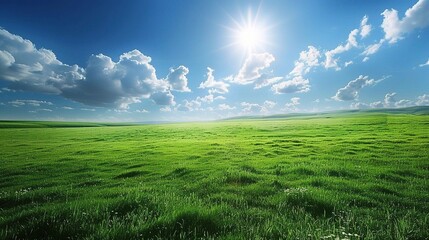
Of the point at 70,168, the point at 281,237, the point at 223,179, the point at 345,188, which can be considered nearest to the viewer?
the point at 281,237

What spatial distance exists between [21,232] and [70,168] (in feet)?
51.9

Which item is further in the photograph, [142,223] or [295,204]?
[295,204]

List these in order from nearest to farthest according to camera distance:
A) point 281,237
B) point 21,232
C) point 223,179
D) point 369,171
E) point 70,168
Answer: point 281,237
point 21,232
point 223,179
point 369,171
point 70,168

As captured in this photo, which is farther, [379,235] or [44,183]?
[44,183]

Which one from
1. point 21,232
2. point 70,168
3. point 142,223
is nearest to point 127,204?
point 142,223

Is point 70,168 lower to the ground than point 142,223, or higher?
lower

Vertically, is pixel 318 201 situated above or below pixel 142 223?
below

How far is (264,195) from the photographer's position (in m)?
9.62

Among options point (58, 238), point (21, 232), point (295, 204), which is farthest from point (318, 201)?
point (21, 232)

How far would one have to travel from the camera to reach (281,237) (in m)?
5.14

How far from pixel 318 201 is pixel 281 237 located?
10.8 feet

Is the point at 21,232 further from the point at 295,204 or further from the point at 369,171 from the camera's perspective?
Answer: the point at 369,171

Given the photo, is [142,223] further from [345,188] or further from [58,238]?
[345,188]

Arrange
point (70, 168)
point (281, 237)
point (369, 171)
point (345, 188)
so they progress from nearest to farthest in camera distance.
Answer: point (281, 237)
point (345, 188)
point (369, 171)
point (70, 168)
